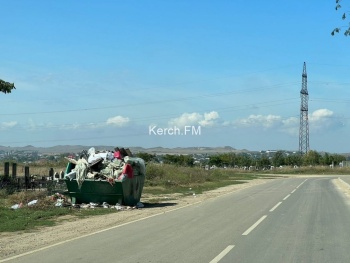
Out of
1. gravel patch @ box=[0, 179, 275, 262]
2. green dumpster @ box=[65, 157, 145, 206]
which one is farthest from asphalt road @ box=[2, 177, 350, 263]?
green dumpster @ box=[65, 157, 145, 206]

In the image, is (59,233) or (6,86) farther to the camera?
(6,86)

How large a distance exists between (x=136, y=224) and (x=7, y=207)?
7834mm

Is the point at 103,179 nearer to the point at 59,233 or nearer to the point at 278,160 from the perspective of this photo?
the point at 59,233

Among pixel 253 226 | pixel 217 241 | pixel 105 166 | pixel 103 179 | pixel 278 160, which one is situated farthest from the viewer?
pixel 278 160

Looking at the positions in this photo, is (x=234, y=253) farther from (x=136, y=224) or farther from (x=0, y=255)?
(x=136, y=224)

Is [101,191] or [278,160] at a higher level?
[278,160]

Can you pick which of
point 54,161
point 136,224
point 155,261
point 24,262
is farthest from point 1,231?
point 54,161

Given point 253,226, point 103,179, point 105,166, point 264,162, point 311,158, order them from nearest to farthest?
1. point 253,226
2. point 103,179
3. point 105,166
4. point 311,158
5. point 264,162

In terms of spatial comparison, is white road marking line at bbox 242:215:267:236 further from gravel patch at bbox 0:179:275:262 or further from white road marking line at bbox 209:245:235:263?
gravel patch at bbox 0:179:275:262

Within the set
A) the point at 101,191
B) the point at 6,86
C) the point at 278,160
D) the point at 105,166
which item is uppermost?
the point at 6,86

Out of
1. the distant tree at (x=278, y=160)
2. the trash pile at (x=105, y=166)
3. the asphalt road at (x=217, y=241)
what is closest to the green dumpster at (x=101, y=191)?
the trash pile at (x=105, y=166)

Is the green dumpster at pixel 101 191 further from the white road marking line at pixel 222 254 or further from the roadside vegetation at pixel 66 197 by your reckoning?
the white road marking line at pixel 222 254

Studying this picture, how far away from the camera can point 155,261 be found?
9242 mm

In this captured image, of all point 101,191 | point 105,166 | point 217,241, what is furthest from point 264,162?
point 217,241
